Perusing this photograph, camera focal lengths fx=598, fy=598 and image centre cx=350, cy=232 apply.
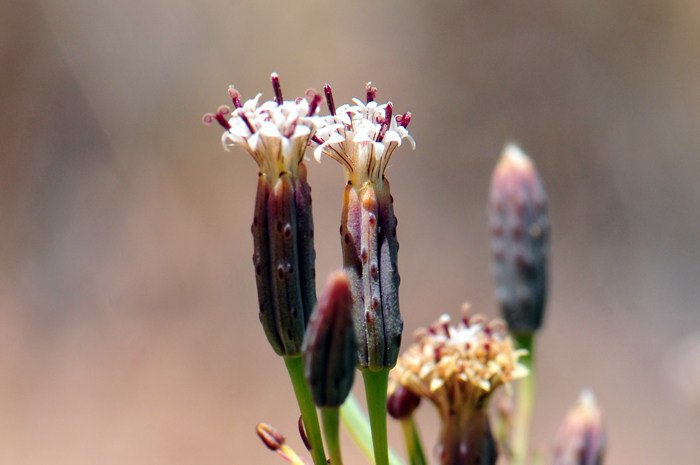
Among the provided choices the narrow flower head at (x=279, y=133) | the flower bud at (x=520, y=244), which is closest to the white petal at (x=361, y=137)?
the narrow flower head at (x=279, y=133)

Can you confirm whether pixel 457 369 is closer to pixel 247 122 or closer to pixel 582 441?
pixel 582 441

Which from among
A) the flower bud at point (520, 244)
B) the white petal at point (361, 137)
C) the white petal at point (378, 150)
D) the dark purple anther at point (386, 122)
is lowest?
the flower bud at point (520, 244)

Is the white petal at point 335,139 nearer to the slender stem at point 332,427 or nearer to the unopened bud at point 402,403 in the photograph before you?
the slender stem at point 332,427

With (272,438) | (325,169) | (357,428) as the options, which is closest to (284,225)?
(272,438)

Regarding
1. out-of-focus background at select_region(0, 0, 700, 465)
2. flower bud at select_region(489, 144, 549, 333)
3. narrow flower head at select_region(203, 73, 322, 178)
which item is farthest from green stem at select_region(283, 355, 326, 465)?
out-of-focus background at select_region(0, 0, 700, 465)

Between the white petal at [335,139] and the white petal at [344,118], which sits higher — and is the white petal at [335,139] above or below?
below

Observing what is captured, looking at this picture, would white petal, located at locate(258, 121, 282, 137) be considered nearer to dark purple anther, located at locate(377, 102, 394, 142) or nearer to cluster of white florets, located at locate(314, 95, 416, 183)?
cluster of white florets, located at locate(314, 95, 416, 183)
